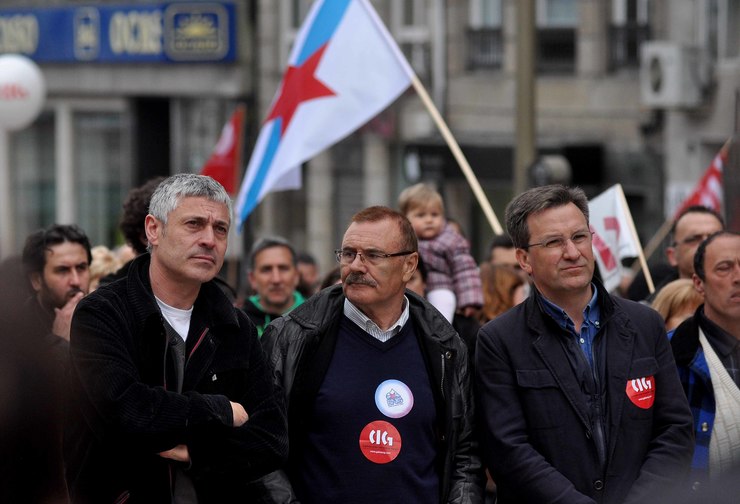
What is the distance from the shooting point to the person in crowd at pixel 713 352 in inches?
221

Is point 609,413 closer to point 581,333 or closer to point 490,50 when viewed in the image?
point 581,333

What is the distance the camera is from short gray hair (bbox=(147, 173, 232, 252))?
16.2 feet

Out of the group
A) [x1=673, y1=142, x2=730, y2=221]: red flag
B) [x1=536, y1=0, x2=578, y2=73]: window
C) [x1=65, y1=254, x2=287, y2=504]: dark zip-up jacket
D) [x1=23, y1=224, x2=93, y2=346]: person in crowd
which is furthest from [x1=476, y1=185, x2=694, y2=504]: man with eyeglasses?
[x1=536, y1=0, x2=578, y2=73]: window

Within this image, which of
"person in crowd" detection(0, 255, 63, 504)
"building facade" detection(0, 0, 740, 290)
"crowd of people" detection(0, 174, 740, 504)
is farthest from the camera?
"building facade" detection(0, 0, 740, 290)

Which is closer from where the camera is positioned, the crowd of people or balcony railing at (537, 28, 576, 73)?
the crowd of people

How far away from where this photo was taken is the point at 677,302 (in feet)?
22.5

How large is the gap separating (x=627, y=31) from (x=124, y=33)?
9694 mm

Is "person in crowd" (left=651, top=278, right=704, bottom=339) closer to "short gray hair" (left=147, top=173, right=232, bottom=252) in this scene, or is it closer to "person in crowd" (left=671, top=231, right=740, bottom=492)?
"person in crowd" (left=671, top=231, right=740, bottom=492)

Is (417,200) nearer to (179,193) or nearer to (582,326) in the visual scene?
(582,326)

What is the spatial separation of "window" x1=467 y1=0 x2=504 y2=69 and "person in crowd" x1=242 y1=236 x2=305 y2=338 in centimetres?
1240

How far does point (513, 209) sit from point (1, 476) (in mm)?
2009

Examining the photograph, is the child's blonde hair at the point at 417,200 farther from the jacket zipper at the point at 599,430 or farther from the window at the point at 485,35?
the window at the point at 485,35

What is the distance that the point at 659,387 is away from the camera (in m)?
5.16

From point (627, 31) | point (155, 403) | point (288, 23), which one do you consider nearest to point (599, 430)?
point (155, 403)
